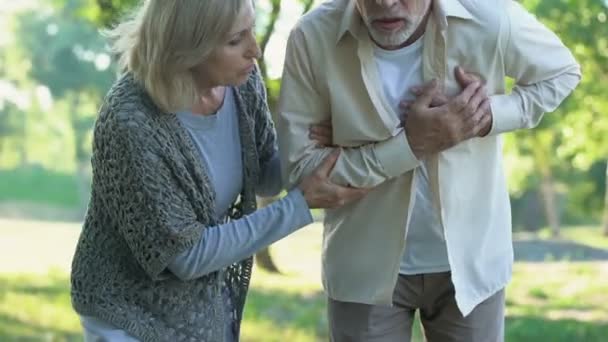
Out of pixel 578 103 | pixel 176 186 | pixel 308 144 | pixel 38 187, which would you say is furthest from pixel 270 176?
pixel 38 187

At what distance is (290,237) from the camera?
743 centimetres

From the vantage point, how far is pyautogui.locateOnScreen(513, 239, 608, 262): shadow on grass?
22.6 feet

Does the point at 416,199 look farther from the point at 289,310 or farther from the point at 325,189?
the point at 289,310

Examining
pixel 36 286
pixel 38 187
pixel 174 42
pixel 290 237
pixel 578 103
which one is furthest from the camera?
pixel 38 187

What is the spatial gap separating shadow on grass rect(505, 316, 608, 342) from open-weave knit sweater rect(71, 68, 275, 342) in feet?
8.34

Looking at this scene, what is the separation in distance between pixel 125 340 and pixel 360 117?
0.63 meters

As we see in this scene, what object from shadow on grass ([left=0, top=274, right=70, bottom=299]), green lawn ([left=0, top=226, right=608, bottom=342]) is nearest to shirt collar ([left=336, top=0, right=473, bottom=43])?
green lawn ([left=0, top=226, right=608, bottom=342])

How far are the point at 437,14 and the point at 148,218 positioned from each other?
0.66 metres

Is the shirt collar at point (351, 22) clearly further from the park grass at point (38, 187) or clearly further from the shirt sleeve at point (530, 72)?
the park grass at point (38, 187)

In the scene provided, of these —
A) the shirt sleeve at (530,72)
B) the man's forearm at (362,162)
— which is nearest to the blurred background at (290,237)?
the man's forearm at (362,162)

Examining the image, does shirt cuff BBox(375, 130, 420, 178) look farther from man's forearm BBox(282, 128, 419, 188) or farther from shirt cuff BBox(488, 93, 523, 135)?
shirt cuff BBox(488, 93, 523, 135)

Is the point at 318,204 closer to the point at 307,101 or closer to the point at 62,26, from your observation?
the point at 307,101

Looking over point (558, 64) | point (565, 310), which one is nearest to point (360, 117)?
point (558, 64)

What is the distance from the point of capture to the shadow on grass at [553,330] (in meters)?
4.05
